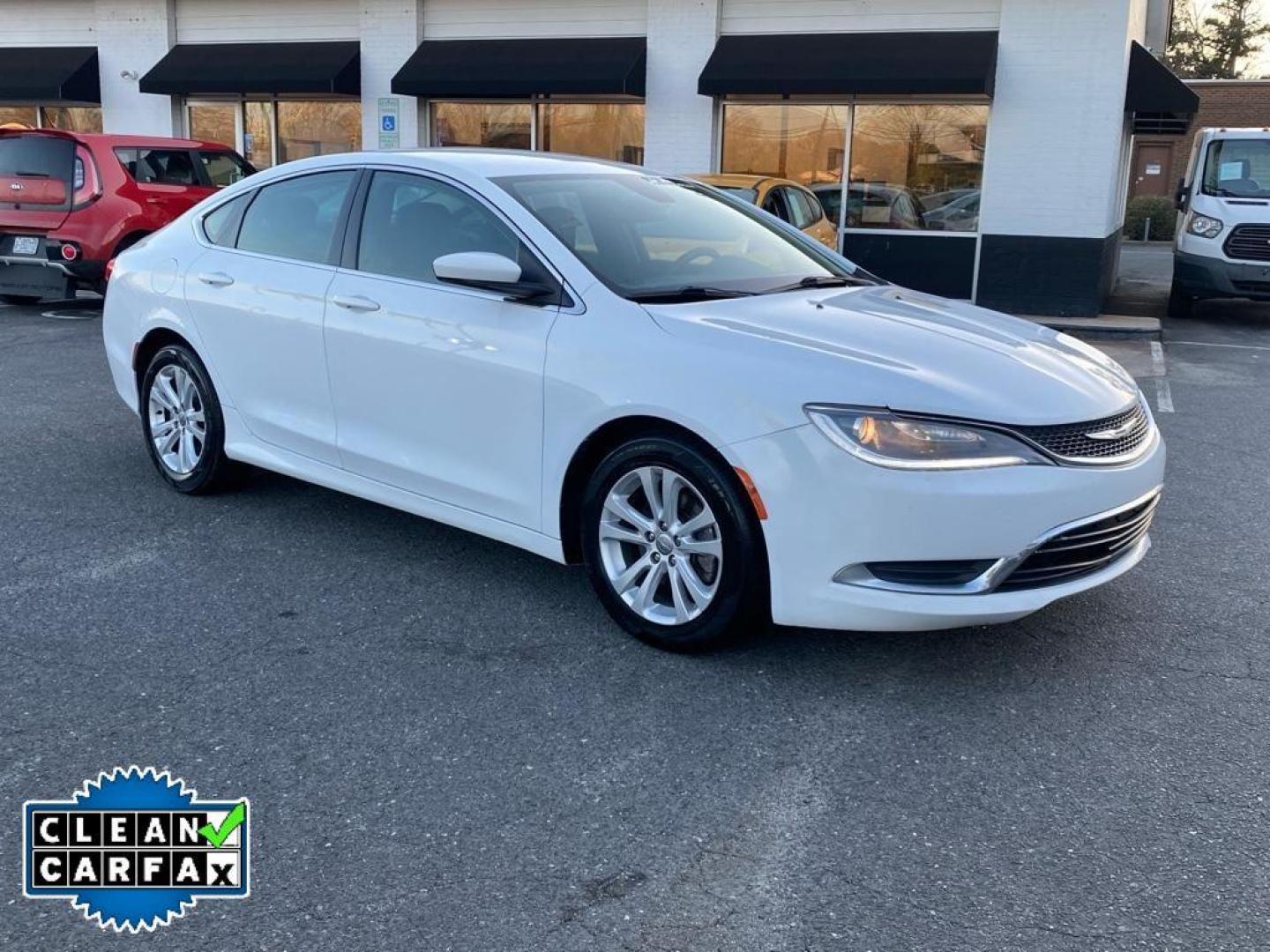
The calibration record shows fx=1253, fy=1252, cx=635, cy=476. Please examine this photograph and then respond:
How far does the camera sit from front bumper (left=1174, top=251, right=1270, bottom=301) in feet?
46.1

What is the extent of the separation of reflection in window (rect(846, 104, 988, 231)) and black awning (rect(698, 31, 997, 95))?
562 mm

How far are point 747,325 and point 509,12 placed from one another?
14.2 metres

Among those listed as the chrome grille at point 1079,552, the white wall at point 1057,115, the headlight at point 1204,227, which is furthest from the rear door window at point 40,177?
the headlight at point 1204,227

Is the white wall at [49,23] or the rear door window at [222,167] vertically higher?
the white wall at [49,23]

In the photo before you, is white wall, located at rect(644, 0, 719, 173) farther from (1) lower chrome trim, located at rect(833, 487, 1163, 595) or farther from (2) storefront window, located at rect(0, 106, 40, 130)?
(1) lower chrome trim, located at rect(833, 487, 1163, 595)

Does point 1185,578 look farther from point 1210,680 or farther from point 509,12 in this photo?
point 509,12

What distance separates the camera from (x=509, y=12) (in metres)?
17.0

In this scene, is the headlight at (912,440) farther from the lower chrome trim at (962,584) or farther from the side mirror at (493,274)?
the side mirror at (493,274)

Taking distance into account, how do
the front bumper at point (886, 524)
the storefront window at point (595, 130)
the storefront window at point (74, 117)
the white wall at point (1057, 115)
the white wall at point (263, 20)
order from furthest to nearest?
the storefront window at point (74, 117) → the white wall at point (263, 20) → the storefront window at point (595, 130) → the white wall at point (1057, 115) → the front bumper at point (886, 524)

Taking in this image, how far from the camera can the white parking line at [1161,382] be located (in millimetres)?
9289

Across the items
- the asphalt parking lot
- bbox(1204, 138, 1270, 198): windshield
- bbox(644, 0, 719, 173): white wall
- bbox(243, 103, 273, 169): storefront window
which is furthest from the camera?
bbox(243, 103, 273, 169): storefront window

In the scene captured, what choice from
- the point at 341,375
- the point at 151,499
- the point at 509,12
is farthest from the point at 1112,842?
the point at 509,12

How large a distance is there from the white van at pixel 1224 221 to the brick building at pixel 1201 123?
18331mm

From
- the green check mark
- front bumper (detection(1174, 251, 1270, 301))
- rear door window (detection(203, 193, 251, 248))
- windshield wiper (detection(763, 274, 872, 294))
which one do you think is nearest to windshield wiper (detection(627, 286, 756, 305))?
windshield wiper (detection(763, 274, 872, 294))
